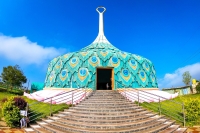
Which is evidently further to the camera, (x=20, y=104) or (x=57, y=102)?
(x=57, y=102)

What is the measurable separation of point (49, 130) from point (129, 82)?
871 cm

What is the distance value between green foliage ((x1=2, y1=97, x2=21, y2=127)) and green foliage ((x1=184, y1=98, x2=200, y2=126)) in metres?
9.08

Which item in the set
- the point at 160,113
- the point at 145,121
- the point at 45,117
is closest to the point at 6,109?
the point at 45,117

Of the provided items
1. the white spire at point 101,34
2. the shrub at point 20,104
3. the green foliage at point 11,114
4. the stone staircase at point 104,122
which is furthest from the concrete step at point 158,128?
the white spire at point 101,34

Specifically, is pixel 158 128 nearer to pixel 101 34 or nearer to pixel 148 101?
pixel 148 101

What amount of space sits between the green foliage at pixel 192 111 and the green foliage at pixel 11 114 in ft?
29.8

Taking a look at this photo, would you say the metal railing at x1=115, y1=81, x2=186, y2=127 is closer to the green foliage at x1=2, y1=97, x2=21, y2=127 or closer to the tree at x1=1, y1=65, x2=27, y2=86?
the green foliage at x1=2, y1=97, x2=21, y2=127

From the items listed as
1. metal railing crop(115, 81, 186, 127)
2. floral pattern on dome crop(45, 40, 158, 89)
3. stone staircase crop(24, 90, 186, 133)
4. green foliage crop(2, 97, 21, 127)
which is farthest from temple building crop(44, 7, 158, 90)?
green foliage crop(2, 97, 21, 127)

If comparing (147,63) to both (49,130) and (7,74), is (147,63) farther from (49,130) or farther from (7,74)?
(7,74)

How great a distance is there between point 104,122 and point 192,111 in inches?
203

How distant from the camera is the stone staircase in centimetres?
710

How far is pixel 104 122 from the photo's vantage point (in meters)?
7.53

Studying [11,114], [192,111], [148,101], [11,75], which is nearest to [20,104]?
[11,114]

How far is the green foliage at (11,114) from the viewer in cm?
812
